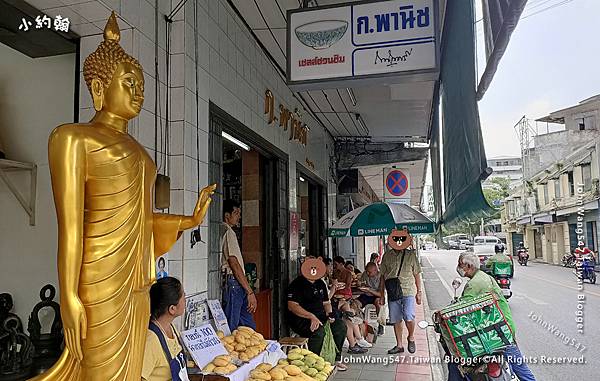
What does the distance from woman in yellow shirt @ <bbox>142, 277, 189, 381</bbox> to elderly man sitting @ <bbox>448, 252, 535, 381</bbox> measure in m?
2.47

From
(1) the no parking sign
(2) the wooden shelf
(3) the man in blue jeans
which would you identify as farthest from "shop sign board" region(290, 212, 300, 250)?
(1) the no parking sign

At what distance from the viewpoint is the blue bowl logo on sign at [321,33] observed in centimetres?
341

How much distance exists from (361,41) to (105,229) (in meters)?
2.38

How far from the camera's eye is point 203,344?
305cm

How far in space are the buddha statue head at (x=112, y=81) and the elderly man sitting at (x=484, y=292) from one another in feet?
10.1

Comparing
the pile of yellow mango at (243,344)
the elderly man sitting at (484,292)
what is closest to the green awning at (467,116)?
the elderly man sitting at (484,292)

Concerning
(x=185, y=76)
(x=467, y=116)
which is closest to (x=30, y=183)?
(x=185, y=76)

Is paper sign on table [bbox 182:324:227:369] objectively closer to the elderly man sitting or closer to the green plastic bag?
the elderly man sitting

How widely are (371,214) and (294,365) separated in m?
4.07

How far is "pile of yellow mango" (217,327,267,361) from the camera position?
10.9ft

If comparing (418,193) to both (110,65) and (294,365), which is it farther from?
(110,65)

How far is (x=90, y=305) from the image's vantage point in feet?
5.20

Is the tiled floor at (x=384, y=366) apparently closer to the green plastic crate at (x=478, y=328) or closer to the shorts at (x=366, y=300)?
the shorts at (x=366, y=300)

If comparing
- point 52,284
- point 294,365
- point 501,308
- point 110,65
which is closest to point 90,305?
point 110,65
